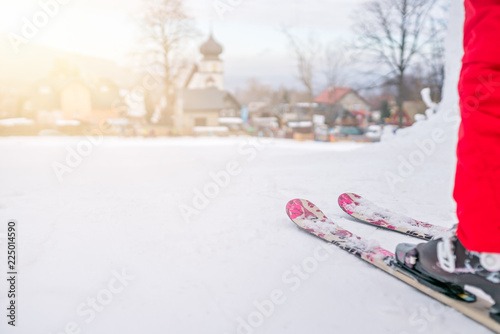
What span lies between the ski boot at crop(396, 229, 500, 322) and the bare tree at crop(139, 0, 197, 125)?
2476cm

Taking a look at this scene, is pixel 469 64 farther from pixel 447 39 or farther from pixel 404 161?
pixel 447 39

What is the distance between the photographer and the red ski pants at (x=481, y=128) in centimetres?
124

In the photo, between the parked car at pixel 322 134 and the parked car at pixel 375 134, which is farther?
the parked car at pixel 375 134

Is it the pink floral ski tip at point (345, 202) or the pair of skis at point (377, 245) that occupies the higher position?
the pink floral ski tip at point (345, 202)

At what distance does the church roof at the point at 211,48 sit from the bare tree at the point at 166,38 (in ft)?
75.5

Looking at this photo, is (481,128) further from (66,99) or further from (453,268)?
(66,99)

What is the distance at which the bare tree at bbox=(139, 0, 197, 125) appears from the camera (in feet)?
77.5

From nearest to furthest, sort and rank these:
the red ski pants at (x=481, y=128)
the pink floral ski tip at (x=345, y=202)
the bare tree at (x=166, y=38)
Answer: the red ski pants at (x=481, y=128)
the pink floral ski tip at (x=345, y=202)
the bare tree at (x=166, y=38)

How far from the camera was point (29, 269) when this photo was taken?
1.75m

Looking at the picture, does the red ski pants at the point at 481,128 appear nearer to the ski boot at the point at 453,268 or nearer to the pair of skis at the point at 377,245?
the ski boot at the point at 453,268

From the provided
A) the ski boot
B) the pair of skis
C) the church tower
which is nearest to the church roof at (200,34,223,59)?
the church tower

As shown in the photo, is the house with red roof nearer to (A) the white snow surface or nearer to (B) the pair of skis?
(A) the white snow surface

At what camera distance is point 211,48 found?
158 feet

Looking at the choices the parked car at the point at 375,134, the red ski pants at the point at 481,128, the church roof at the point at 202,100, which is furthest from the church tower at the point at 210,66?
the red ski pants at the point at 481,128
